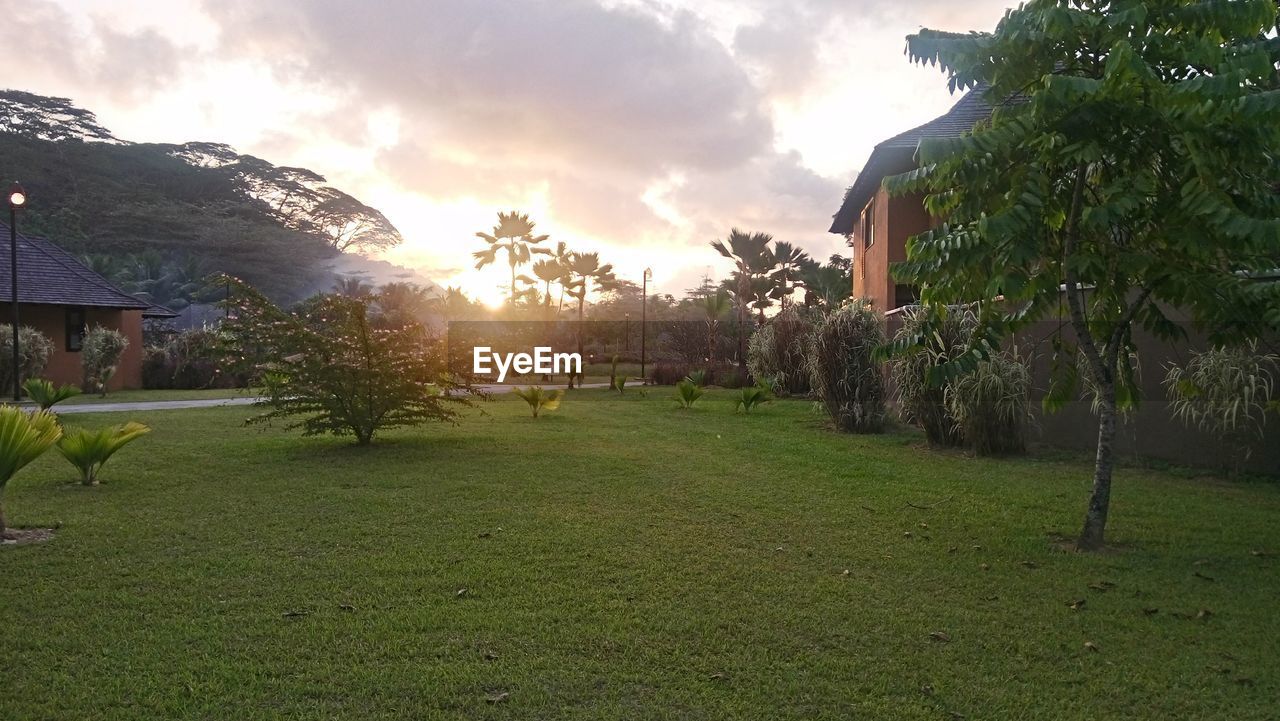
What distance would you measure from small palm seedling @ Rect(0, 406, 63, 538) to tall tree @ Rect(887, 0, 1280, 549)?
6268mm

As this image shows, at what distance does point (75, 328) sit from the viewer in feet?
73.4

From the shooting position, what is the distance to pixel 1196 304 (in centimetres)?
534

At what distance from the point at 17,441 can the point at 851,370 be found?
10.5 m

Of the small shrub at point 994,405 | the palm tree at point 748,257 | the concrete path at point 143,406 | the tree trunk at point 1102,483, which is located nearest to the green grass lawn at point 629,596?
the tree trunk at point 1102,483

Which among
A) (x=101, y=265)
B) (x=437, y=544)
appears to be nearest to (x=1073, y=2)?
(x=437, y=544)

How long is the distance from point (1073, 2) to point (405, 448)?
857 centimetres

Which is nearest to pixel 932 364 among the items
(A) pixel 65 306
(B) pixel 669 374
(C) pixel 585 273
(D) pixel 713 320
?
(B) pixel 669 374

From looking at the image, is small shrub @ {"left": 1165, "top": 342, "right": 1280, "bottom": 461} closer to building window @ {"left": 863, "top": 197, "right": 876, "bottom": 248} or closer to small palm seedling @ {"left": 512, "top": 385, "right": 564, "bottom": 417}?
small palm seedling @ {"left": 512, "top": 385, "right": 564, "bottom": 417}

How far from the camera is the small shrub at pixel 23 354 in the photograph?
Answer: 18.4 metres

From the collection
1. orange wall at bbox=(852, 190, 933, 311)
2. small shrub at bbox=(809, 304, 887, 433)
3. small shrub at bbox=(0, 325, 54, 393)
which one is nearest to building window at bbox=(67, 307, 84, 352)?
small shrub at bbox=(0, 325, 54, 393)

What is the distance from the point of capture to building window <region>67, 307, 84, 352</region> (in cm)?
2223

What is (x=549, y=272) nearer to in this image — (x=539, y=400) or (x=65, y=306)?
(x=65, y=306)

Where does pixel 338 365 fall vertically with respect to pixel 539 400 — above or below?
above

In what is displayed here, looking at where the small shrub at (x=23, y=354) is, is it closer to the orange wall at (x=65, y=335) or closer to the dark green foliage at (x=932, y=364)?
the orange wall at (x=65, y=335)
